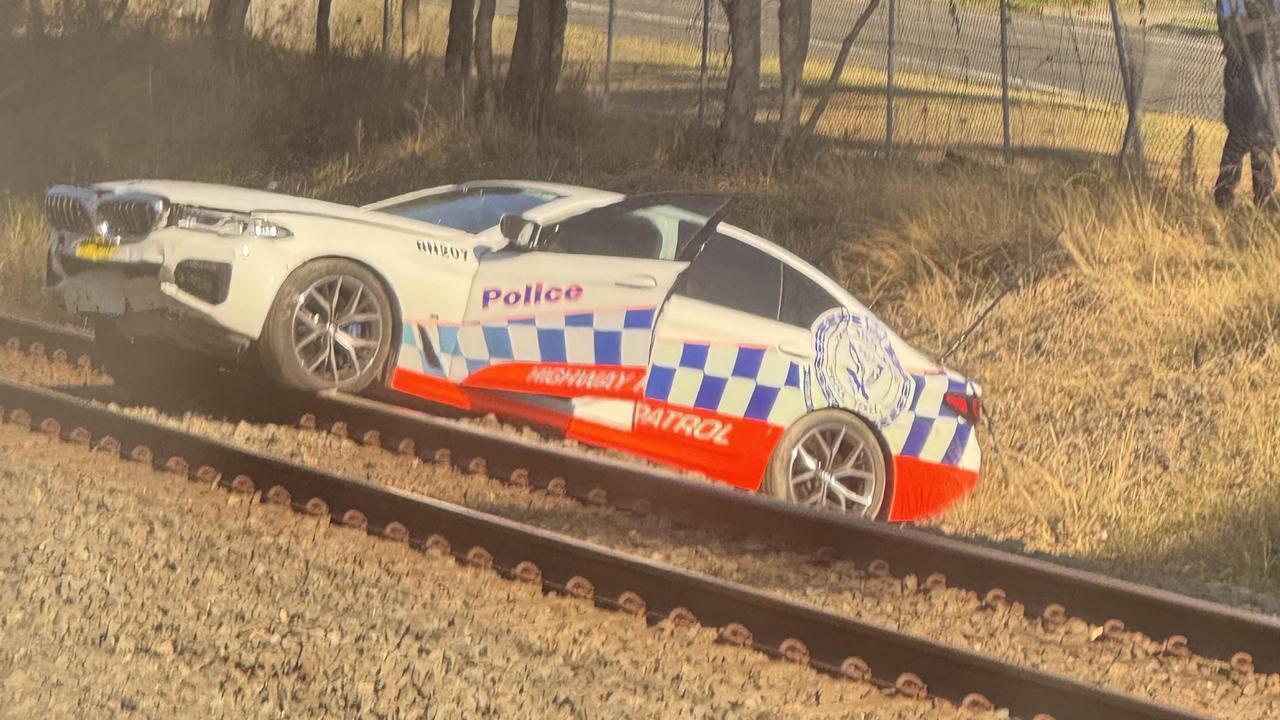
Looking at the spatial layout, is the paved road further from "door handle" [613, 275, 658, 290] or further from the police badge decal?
"door handle" [613, 275, 658, 290]

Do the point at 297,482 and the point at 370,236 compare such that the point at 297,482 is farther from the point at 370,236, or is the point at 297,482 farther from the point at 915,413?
the point at 915,413

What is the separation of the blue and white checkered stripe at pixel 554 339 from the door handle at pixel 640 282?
0.11 metres

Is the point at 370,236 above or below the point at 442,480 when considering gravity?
above

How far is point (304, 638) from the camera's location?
5.48 metres

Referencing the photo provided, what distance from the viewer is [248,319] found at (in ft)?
27.0

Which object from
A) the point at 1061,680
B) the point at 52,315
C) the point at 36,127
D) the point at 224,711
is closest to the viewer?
the point at 224,711

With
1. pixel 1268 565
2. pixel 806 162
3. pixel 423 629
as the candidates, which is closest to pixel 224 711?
pixel 423 629

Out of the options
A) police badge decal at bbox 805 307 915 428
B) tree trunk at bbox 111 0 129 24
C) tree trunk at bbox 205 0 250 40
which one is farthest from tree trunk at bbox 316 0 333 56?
police badge decal at bbox 805 307 915 428

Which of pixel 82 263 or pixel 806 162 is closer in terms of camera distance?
pixel 82 263

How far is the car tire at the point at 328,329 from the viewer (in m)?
8.36

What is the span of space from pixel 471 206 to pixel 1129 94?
22.8 feet

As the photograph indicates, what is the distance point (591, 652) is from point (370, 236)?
343cm

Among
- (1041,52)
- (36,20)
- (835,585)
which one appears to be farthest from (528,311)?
(1041,52)

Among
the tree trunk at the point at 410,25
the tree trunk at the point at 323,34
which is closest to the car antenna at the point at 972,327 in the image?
the tree trunk at the point at 323,34
